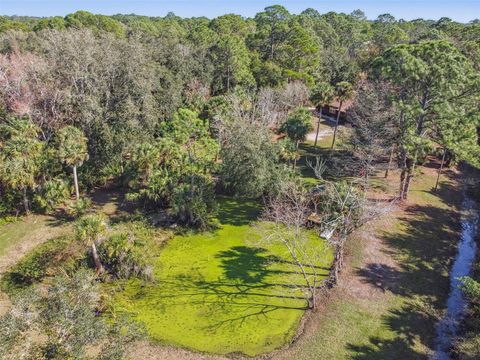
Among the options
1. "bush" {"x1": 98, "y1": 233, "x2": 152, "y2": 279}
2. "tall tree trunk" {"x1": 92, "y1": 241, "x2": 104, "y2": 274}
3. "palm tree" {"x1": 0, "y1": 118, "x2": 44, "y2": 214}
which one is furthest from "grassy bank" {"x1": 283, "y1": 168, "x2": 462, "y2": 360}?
"palm tree" {"x1": 0, "y1": 118, "x2": 44, "y2": 214}

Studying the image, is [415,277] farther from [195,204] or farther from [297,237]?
[195,204]

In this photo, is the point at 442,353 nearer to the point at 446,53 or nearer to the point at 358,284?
the point at 358,284

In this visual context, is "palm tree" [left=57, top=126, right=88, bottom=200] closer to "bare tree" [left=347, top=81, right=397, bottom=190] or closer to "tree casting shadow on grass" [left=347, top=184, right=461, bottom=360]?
"tree casting shadow on grass" [left=347, top=184, right=461, bottom=360]

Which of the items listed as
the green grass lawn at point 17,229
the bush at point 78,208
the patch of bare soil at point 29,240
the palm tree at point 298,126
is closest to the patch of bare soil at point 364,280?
the palm tree at point 298,126

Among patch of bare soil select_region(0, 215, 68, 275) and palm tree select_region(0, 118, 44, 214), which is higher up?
palm tree select_region(0, 118, 44, 214)

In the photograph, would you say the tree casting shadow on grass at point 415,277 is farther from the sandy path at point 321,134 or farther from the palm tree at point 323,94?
the sandy path at point 321,134

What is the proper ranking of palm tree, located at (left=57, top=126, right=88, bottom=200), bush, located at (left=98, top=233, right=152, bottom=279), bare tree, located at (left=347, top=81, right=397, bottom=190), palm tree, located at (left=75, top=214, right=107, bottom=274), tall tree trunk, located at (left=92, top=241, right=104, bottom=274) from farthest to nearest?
bare tree, located at (left=347, top=81, right=397, bottom=190) → palm tree, located at (left=57, top=126, right=88, bottom=200) → tall tree trunk, located at (left=92, top=241, right=104, bottom=274) → bush, located at (left=98, top=233, right=152, bottom=279) → palm tree, located at (left=75, top=214, right=107, bottom=274)

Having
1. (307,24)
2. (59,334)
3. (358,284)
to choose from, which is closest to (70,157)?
(59,334)
